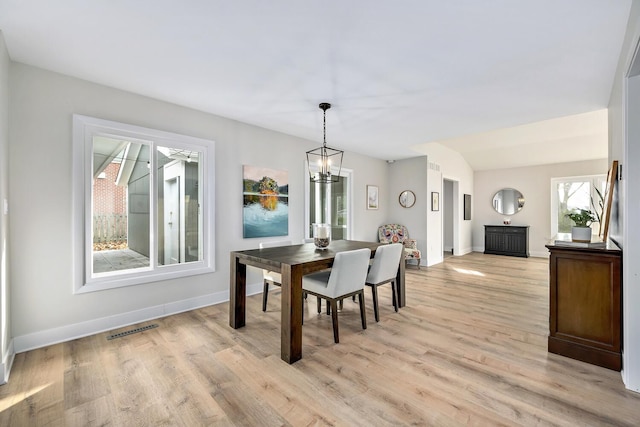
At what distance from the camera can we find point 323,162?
3316mm

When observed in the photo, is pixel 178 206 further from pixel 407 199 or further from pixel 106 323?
pixel 407 199

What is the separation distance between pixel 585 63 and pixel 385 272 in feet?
8.39

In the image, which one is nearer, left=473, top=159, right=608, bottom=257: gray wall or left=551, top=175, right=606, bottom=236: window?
left=551, top=175, right=606, bottom=236: window

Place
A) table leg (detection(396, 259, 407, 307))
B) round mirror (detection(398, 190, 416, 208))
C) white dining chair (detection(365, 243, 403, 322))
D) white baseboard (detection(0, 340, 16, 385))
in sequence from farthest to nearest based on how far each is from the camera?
round mirror (detection(398, 190, 416, 208)) → table leg (detection(396, 259, 407, 307)) → white dining chair (detection(365, 243, 403, 322)) → white baseboard (detection(0, 340, 16, 385))

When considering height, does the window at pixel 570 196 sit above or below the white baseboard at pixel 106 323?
above

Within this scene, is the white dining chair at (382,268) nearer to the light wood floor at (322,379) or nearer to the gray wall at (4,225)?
the light wood floor at (322,379)

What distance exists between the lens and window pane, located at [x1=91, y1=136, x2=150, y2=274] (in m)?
2.87

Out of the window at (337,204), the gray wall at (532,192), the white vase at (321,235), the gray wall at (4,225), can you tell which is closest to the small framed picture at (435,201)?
the window at (337,204)

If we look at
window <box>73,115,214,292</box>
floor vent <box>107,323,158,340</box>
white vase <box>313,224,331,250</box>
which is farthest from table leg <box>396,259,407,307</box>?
floor vent <box>107,323,158,340</box>

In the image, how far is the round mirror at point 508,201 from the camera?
25.4 feet

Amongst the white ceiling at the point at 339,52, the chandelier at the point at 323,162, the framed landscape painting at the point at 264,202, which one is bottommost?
the framed landscape painting at the point at 264,202

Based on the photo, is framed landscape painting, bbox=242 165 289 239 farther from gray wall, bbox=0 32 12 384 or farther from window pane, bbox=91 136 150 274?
gray wall, bbox=0 32 12 384

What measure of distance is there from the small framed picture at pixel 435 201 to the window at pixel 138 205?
15.5 feet

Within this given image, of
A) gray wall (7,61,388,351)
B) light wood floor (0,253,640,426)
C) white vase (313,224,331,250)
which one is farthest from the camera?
white vase (313,224,331,250)
